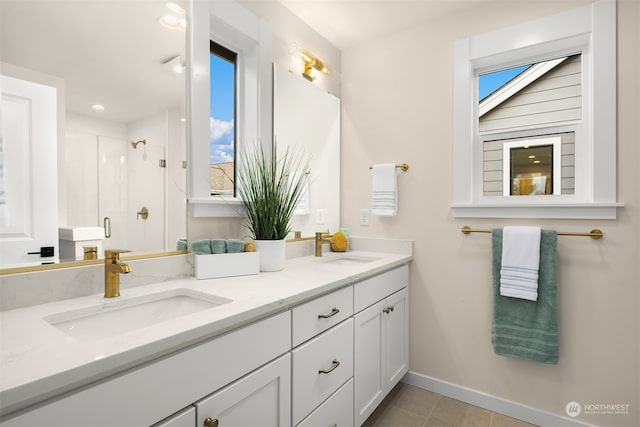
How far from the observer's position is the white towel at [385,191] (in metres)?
2.22

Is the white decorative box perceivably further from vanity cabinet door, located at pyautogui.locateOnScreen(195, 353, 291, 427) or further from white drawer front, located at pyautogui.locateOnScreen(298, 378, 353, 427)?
white drawer front, located at pyautogui.locateOnScreen(298, 378, 353, 427)

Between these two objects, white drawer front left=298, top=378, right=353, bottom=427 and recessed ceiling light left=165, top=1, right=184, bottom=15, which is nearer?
white drawer front left=298, top=378, right=353, bottom=427

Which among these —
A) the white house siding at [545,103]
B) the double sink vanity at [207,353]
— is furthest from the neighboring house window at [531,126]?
the double sink vanity at [207,353]

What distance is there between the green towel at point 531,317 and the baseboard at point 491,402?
1.02ft

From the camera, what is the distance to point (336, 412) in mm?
1416

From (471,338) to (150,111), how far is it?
209 centimetres

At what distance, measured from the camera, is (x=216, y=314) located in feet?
3.03

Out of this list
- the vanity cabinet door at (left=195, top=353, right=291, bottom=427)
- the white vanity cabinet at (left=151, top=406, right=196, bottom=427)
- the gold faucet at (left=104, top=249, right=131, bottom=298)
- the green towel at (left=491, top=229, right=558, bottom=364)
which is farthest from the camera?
the green towel at (left=491, top=229, right=558, bottom=364)

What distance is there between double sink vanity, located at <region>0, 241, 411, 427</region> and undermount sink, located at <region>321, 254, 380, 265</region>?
0.33 metres

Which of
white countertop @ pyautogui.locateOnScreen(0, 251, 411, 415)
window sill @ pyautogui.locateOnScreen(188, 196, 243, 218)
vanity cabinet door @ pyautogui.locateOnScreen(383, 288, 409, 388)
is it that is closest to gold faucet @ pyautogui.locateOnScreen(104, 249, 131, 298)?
white countertop @ pyautogui.locateOnScreen(0, 251, 411, 415)

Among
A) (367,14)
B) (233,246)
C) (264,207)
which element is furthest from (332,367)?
(367,14)

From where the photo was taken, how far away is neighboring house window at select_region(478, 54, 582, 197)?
1.83 metres

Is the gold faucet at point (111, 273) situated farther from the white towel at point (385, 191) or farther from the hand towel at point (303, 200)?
the white towel at point (385, 191)

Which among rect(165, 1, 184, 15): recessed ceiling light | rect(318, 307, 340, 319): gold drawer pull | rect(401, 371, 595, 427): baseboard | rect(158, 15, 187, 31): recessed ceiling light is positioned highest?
rect(165, 1, 184, 15): recessed ceiling light
